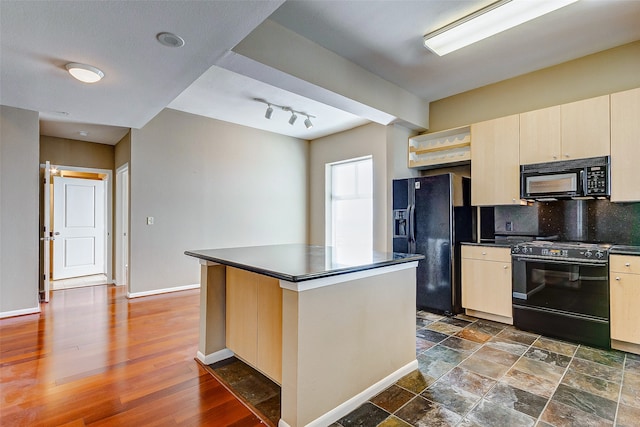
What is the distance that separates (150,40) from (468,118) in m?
3.53

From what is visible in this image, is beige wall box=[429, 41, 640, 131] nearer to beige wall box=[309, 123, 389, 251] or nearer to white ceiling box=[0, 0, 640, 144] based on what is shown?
white ceiling box=[0, 0, 640, 144]

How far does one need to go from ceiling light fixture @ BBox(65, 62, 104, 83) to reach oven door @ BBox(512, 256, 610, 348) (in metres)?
4.18

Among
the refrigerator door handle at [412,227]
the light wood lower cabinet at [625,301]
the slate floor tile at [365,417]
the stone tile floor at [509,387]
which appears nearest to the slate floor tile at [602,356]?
the stone tile floor at [509,387]

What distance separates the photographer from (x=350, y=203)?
19.1 ft

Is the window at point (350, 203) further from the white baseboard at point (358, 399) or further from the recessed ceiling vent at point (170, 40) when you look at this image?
the recessed ceiling vent at point (170, 40)

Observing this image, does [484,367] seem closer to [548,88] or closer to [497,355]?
[497,355]

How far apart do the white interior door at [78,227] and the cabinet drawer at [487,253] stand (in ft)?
20.4

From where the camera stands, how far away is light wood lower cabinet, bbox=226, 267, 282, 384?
1.99m

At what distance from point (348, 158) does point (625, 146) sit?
3.62 metres

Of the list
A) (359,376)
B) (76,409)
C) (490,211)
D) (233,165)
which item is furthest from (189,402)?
(233,165)

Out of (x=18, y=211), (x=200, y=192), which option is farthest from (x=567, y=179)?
(x=18, y=211)

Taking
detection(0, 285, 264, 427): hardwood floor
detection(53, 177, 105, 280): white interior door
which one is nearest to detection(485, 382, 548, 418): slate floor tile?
detection(0, 285, 264, 427): hardwood floor

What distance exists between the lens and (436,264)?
12.2ft

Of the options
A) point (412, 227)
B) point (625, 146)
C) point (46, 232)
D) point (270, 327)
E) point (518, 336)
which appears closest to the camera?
point (270, 327)
